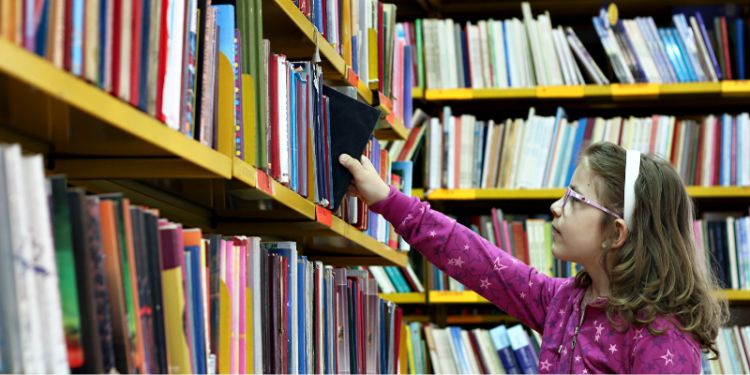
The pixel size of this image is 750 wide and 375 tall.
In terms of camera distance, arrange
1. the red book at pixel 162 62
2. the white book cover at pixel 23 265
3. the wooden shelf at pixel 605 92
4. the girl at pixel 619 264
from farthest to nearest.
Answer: the wooden shelf at pixel 605 92 → the girl at pixel 619 264 → the red book at pixel 162 62 → the white book cover at pixel 23 265

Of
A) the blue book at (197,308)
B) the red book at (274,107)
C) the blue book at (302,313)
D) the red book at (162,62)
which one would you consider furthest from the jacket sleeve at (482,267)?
the red book at (162,62)

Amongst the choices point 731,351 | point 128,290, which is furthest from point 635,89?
point 128,290

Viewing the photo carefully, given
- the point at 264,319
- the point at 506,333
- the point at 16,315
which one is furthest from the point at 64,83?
the point at 506,333

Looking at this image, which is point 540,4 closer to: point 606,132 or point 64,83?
point 606,132

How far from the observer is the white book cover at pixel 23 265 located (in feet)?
3.16

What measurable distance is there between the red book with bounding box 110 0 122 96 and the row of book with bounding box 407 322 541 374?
9.08 feet

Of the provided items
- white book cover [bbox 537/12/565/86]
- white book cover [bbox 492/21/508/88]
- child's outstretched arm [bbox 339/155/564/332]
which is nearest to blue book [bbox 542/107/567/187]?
white book cover [bbox 537/12/565/86]

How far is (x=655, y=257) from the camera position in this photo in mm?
2041

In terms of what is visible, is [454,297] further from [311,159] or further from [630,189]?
[311,159]

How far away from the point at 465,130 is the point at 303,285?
2128 millimetres

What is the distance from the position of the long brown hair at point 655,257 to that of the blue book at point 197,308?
2.97 ft

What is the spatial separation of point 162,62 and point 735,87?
9.55 ft

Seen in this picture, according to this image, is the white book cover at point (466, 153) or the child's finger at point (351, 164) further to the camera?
the white book cover at point (466, 153)

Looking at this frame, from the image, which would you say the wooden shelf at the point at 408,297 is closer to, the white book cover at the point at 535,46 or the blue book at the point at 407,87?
the white book cover at the point at 535,46
